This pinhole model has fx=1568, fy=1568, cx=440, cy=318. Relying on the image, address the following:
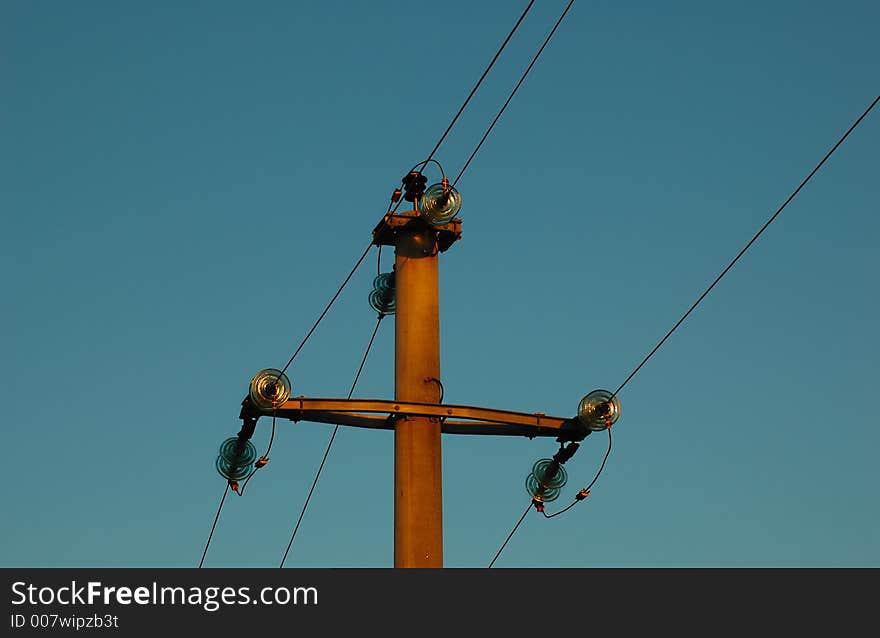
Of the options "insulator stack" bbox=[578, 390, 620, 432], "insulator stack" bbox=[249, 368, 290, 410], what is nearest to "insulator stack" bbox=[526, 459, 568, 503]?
"insulator stack" bbox=[578, 390, 620, 432]

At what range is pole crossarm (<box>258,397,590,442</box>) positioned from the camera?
1773 cm

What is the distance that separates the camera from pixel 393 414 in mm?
17859

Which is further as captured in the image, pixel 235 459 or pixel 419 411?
pixel 235 459

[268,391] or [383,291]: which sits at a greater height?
[383,291]

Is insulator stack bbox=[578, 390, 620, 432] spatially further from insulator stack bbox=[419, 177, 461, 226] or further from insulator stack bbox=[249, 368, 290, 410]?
insulator stack bbox=[249, 368, 290, 410]

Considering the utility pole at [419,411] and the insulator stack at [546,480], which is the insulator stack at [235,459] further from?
the insulator stack at [546,480]

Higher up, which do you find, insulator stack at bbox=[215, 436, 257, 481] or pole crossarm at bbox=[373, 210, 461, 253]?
pole crossarm at bbox=[373, 210, 461, 253]

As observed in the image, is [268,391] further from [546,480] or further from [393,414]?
[546,480]

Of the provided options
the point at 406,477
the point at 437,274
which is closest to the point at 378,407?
the point at 406,477

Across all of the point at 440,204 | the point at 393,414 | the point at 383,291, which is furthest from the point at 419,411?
the point at 383,291

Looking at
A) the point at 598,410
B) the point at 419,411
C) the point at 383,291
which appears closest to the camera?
the point at 419,411

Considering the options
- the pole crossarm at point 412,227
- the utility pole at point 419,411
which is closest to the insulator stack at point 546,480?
the utility pole at point 419,411

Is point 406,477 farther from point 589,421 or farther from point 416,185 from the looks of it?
point 416,185

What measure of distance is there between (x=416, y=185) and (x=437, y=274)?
1.12 metres
